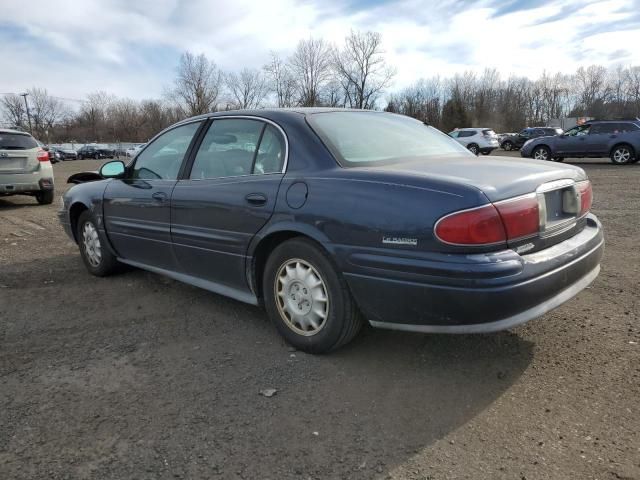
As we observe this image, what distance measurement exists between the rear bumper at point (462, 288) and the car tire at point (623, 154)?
728 inches

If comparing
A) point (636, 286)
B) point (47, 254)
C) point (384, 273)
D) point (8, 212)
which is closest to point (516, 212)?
point (384, 273)

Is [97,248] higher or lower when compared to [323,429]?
higher

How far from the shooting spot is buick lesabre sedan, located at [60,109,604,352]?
2.45 metres

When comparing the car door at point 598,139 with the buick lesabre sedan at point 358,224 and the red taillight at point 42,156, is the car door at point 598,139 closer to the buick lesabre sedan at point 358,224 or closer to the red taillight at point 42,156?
the buick lesabre sedan at point 358,224

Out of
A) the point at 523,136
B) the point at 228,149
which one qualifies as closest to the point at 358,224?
the point at 228,149

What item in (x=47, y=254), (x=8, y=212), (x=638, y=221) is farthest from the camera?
(x=8, y=212)

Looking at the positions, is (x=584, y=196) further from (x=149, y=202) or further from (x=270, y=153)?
(x=149, y=202)

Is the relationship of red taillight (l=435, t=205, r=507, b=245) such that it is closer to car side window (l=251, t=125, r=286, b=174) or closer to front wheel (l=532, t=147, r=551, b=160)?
car side window (l=251, t=125, r=286, b=174)

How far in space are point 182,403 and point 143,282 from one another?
2.43 metres

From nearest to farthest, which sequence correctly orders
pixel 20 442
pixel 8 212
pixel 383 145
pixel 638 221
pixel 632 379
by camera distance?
pixel 20 442 < pixel 632 379 < pixel 383 145 < pixel 638 221 < pixel 8 212

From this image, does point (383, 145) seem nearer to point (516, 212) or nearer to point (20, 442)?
point (516, 212)

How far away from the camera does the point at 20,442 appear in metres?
2.33

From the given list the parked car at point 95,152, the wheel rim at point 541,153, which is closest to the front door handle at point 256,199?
the wheel rim at point 541,153

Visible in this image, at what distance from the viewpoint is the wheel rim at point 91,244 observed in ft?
16.1
